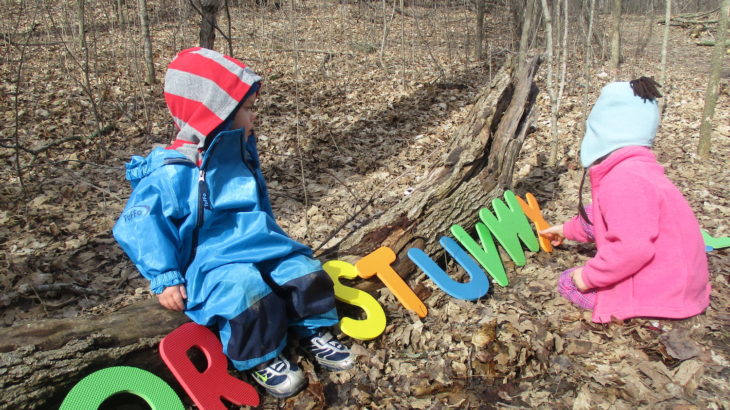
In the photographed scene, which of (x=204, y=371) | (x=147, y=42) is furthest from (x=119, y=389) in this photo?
(x=147, y=42)

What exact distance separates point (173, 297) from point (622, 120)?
2.31m

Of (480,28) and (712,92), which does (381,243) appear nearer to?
(712,92)

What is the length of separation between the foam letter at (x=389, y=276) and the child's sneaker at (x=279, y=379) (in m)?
0.77

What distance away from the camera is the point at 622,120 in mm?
2291

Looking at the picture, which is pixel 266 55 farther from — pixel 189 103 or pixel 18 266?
pixel 189 103

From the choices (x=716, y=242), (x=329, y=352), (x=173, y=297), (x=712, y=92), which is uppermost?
(x=712, y=92)

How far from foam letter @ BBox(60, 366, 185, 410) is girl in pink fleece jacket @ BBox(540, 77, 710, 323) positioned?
7.04 feet

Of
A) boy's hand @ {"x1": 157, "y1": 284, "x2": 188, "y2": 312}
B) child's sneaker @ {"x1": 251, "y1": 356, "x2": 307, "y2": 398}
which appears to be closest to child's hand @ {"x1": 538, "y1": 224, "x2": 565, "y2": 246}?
child's sneaker @ {"x1": 251, "y1": 356, "x2": 307, "y2": 398}

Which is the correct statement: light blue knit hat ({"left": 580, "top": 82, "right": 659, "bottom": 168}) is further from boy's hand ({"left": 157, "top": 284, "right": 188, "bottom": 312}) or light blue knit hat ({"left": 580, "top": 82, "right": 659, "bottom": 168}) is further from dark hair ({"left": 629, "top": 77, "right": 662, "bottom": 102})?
boy's hand ({"left": 157, "top": 284, "right": 188, "bottom": 312})

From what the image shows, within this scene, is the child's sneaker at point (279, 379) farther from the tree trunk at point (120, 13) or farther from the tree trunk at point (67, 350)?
the tree trunk at point (120, 13)

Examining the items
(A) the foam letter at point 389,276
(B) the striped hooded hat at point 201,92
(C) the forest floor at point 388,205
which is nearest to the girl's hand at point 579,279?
(C) the forest floor at point 388,205

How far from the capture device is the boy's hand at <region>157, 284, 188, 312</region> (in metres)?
2.04

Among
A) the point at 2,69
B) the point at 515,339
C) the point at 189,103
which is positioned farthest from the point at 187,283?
the point at 2,69

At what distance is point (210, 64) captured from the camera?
6.98ft
